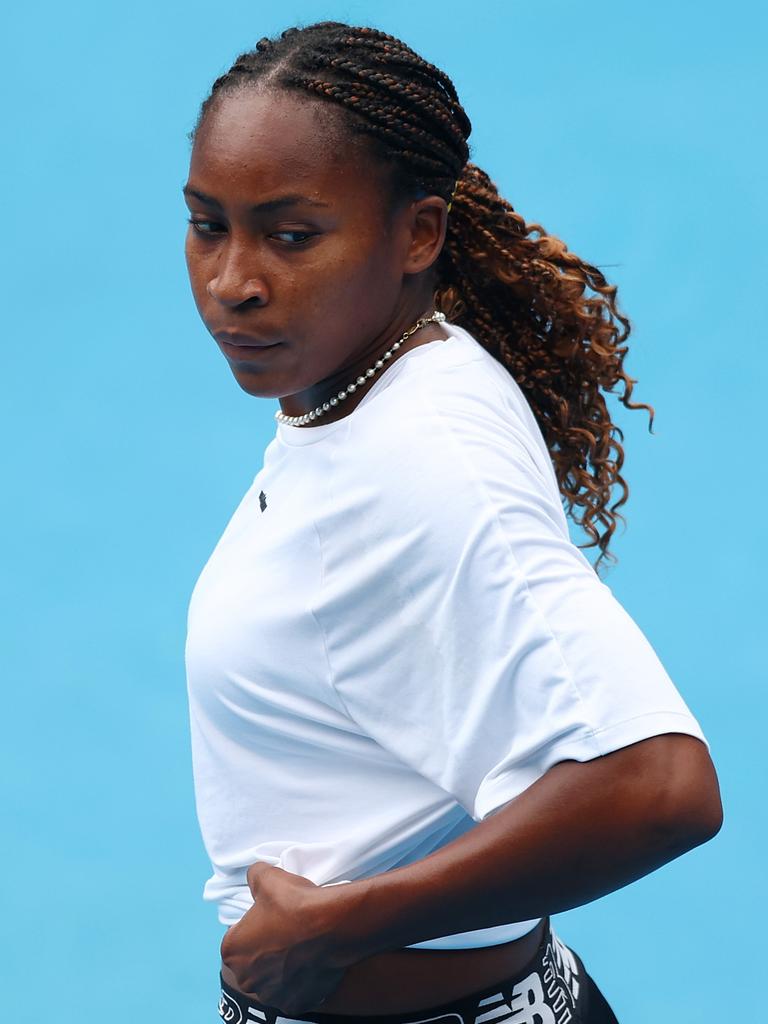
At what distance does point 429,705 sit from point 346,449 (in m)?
0.20

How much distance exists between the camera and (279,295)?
1188 mm

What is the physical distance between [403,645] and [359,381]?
25 cm

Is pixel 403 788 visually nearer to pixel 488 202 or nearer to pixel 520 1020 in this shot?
pixel 520 1020

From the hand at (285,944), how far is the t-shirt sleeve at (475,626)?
0.13 meters

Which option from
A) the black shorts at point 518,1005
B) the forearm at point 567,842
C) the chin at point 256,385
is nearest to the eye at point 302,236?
the chin at point 256,385

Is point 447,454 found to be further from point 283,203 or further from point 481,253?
point 481,253

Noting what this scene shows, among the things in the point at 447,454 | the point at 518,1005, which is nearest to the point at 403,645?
the point at 447,454

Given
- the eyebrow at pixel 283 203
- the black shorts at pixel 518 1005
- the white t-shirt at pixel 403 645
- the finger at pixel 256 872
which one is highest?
the eyebrow at pixel 283 203

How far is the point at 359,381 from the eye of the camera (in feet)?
4.16

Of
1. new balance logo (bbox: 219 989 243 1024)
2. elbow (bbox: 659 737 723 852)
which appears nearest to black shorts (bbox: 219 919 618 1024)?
new balance logo (bbox: 219 989 243 1024)

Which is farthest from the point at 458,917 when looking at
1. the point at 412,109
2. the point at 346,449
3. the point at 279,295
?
the point at 412,109

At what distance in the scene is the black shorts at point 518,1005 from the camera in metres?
1.25

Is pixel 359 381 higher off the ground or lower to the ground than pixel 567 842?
higher

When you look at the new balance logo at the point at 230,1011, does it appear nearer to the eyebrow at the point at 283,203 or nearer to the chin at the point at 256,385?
the chin at the point at 256,385
